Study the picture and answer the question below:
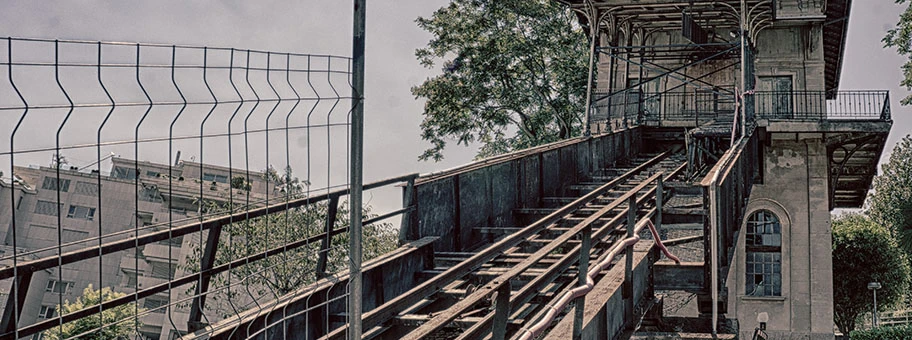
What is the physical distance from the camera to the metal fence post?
3.56 meters

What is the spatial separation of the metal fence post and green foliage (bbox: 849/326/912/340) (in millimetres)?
32933

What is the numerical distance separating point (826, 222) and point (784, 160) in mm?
2297

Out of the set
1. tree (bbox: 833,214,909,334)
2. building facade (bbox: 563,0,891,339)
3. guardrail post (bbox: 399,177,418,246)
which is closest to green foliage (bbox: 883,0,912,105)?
building facade (bbox: 563,0,891,339)

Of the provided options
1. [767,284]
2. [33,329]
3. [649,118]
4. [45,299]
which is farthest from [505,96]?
[45,299]

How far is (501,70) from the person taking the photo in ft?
111

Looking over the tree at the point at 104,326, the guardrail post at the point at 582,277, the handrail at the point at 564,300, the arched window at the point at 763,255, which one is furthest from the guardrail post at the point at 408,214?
the arched window at the point at 763,255

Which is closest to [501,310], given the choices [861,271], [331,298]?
[331,298]

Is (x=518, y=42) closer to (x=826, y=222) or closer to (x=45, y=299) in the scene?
(x=826, y=222)

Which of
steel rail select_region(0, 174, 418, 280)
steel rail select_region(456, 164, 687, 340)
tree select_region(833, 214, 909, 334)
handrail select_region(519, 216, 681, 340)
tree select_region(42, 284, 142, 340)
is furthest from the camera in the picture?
tree select_region(833, 214, 909, 334)

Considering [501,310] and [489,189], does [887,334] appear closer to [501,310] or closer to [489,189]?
[489,189]

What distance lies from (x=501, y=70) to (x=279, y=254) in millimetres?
25768

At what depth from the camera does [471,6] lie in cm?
3422

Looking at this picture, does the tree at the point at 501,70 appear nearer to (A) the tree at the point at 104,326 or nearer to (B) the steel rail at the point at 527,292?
(A) the tree at the point at 104,326

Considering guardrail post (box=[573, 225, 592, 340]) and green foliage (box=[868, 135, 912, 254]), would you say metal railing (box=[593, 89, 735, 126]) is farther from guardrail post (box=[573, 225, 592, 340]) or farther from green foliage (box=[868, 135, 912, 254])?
green foliage (box=[868, 135, 912, 254])
